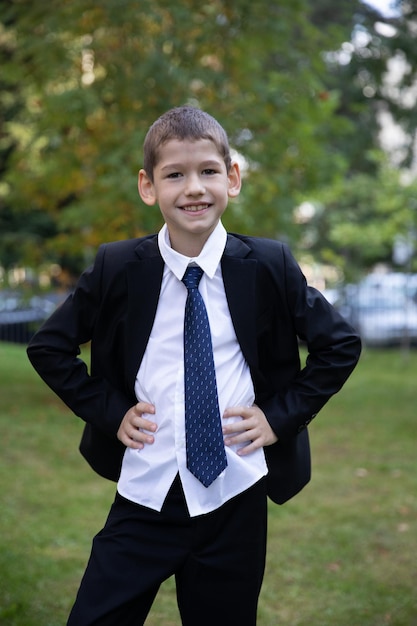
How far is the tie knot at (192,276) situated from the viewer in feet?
8.31

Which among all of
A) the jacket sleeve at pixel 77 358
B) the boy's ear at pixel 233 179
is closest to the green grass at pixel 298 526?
the jacket sleeve at pixel 77 358

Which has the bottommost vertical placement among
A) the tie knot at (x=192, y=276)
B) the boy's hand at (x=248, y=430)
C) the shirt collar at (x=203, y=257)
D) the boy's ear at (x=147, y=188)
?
the boy's hand at (x=248, y=430)

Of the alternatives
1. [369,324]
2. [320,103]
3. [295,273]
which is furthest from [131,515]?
[369,324]

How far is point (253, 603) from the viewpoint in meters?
2.61

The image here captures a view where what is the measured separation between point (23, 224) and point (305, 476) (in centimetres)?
1459

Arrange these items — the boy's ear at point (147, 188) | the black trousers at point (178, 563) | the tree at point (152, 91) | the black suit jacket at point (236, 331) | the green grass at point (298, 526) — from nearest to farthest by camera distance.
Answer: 1. the black trousers at point (178, 563)
2. the black suit jacket at point (236, 331)
3. the boy's ear at point (147, 188)
4. the green grass at point (298, 526)
5. the tree at point (152, 91)

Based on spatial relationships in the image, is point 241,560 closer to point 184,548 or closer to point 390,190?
point 184,548

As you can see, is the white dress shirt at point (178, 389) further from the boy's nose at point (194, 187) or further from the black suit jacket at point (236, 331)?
the boy's nose at point (194, 187)

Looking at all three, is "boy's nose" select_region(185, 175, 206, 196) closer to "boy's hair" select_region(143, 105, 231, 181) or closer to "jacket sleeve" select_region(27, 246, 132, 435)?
"boy's hair" select_region(143, 105, 231, 181)

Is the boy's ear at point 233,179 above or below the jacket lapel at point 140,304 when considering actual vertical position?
above

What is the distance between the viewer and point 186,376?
8.13 ft

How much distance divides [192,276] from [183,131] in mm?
411

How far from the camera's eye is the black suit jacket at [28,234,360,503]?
8.39 ft

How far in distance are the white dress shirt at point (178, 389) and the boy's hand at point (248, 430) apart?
0.03 m
